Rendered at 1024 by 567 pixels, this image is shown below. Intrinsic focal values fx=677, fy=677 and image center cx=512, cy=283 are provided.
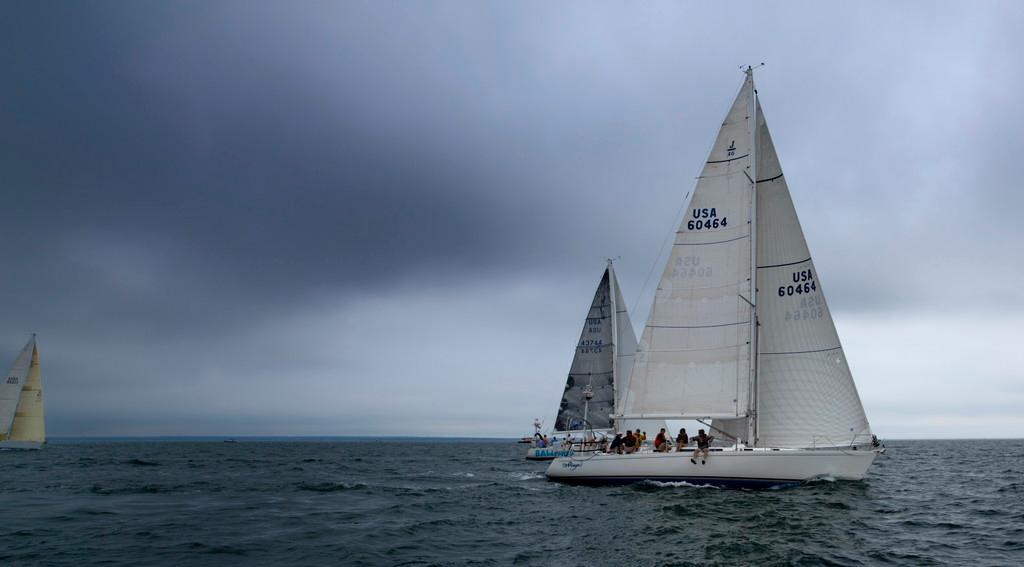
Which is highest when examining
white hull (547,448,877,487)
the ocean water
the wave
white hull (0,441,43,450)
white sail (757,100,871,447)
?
white sail (757,100,871,447)

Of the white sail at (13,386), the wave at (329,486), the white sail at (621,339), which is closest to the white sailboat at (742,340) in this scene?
the wave at (329,486)

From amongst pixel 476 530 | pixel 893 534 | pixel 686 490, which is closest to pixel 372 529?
pixel 476 530

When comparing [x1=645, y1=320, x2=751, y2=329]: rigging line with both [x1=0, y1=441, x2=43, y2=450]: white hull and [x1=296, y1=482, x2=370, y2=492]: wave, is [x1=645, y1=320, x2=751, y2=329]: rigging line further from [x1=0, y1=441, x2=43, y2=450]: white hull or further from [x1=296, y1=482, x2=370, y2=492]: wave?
[x1=0, y1=441, x2=43, y2=450]: white hull

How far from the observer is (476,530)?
16.3 metres

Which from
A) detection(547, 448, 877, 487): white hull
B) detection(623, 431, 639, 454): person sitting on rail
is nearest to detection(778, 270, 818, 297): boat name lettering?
detection(547, 448, 877, 487): white hull

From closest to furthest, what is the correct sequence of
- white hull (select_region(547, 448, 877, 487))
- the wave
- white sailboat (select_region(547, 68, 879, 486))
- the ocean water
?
the ocean water, white hull (select_region(547, 448, 877, 487)), white sailboat (select_region(547, 68, 879, 486)), the wave

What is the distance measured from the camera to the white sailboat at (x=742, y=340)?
869 inches

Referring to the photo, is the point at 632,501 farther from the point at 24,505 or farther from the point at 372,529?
the point at 24,505

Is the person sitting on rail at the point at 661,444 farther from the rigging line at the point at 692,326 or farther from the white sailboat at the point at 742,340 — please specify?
the rigging line at the point at 692,326

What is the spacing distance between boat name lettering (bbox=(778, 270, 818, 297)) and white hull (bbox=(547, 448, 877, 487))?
5313 millimetres

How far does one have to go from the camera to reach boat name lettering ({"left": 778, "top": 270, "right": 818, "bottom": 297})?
2302 centimetres

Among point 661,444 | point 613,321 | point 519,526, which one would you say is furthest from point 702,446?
point 613,321

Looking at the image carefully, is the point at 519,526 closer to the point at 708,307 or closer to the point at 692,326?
the point at 692,326

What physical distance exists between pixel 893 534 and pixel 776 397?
8.19 metres
